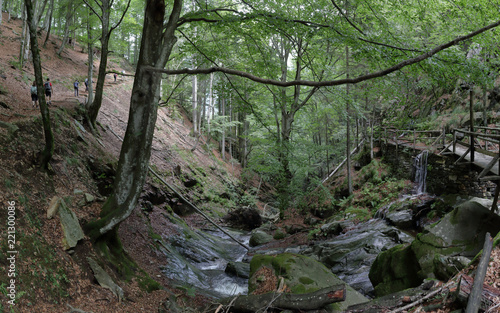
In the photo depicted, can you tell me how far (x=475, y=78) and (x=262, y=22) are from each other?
5326 millimetres

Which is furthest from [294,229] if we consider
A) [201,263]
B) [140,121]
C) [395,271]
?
[140,121]

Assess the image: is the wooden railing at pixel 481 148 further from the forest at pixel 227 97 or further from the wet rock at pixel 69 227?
the wet rock at pixel 69 227

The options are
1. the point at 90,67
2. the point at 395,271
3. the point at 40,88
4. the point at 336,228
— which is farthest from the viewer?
the point at 336,228

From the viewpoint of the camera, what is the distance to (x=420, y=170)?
1648 centimetres

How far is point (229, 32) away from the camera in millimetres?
8500

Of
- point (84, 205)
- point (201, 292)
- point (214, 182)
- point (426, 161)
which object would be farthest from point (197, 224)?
point (426, 161)

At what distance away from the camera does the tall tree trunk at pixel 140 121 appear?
6.08 metres

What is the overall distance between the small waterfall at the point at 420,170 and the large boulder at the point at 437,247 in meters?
9.69

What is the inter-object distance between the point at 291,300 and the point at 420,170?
48.5ft

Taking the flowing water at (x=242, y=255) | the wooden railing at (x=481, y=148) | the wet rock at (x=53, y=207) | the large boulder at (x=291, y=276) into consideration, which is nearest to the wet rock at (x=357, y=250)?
the flowing water at (x=242, y=255)

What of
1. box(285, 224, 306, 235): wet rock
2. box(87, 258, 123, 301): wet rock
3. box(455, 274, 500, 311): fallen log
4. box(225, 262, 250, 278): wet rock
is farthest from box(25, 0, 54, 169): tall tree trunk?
box(285, 224, 306, 235): wet rock

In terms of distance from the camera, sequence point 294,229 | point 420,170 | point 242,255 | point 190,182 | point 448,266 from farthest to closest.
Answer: point 190,182, point 420,170, point 294,229, point 242,255, point 448,266

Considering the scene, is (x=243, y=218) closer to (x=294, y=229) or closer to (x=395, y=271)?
(x=294, y=229)

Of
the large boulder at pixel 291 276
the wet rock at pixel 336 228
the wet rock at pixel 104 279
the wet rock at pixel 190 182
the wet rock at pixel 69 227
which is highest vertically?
the wet rock at pixel 69 227
